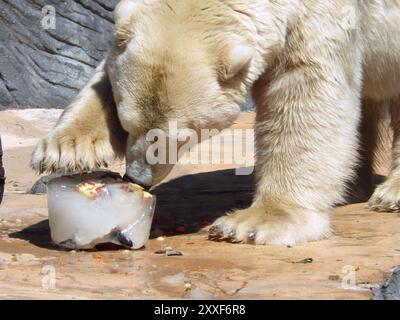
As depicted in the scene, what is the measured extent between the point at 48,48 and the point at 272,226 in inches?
207

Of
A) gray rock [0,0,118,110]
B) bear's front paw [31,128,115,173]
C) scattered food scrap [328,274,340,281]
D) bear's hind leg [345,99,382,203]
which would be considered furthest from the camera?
gray rock [0,0,118,110]

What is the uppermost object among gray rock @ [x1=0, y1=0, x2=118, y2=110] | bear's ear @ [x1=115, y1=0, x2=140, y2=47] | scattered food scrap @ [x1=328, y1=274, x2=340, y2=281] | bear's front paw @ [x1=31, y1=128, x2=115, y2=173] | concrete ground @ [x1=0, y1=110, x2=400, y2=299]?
gray rock @ [x1=0, y1=0, x2=118, y2=110]

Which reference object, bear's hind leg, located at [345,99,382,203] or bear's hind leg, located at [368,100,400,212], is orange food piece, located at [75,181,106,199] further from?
bear's hind leg, located at [345,99,382,203]


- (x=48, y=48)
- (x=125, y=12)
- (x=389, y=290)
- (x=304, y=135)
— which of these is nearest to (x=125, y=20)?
(x=125, y=12)

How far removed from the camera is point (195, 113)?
3330mm

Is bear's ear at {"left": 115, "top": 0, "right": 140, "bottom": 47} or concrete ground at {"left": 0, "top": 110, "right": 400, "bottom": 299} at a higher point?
bear's ear at {"left": 115, "top": 0, "right": 140, "bottom": 47}

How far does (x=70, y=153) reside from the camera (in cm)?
348

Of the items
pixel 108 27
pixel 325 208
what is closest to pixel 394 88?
pixel 325 208

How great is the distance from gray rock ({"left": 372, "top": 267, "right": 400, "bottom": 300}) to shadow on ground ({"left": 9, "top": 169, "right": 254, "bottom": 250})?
1119mm

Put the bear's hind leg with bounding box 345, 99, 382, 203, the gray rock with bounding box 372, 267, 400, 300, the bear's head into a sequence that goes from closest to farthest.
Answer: the gray rock with bounding box 372, 267, 400, 300
the bear's head
the bear's hind leg with bounding box 345, 99, 382, 203

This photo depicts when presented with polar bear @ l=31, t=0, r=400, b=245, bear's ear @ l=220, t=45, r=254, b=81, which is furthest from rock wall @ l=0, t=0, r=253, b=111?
bear's ear @ l=220, t=45, r=254, b=81

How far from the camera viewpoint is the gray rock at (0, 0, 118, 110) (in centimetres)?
813

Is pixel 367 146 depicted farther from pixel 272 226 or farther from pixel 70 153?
pixel 70 153

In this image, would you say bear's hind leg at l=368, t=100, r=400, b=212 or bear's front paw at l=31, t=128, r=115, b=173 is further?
bear's hind leg at l=368, t=100, r=400, b=212
